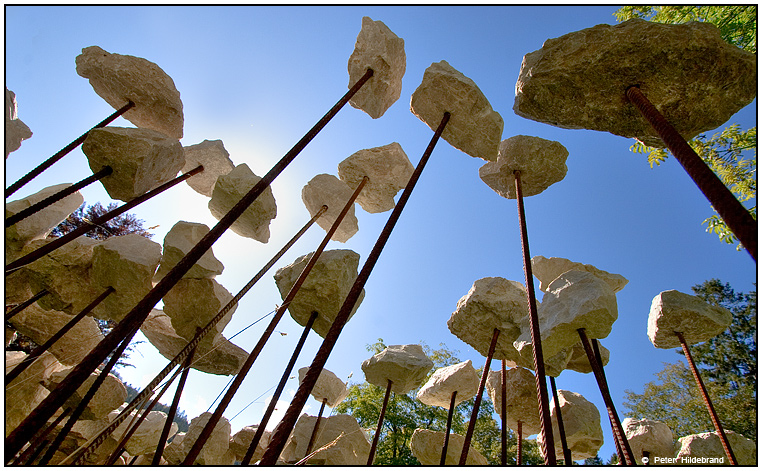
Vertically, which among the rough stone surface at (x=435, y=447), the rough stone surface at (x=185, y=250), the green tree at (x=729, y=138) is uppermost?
the green tree at (x=729, y=138)

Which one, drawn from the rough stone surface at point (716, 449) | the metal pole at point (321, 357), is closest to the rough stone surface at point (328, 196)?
the metal pole at point (321, 357)

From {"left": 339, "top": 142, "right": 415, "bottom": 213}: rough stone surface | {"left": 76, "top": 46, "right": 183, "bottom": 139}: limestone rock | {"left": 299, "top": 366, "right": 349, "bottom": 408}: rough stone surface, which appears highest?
{"left": 339, "top": 142, "right": 415, "bottom": 213}: rough stone surface

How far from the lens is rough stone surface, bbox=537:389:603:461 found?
13.7ft

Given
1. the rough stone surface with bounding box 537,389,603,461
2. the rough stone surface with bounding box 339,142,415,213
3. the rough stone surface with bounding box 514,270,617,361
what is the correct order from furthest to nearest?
the rough stone surface with bounding box 537,389,603,461, the rough stone surface with bounding box 339,142,415,213, the rough stone surface with bounding box 514,270,617,361

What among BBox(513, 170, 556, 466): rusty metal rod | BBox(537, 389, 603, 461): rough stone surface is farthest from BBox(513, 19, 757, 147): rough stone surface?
BBox(537, 389, 603, 461): rough stone surface

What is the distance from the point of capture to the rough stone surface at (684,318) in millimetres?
3482

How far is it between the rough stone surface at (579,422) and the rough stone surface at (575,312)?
1698 mm

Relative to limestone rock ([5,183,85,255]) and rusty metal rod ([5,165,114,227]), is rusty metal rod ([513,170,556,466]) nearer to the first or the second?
rusty metal rod ([5,165,114,227])

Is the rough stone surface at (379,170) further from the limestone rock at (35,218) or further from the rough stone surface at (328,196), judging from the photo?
the limestone rock at (35,218)

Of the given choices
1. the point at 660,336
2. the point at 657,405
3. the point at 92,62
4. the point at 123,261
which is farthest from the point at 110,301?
the point at 657,405

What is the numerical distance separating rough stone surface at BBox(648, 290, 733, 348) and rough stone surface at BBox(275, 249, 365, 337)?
2.96 m

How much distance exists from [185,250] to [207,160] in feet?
3.96

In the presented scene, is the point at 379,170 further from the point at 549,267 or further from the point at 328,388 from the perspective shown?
the point at 328,388

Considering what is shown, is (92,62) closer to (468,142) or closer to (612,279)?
(468,142)
